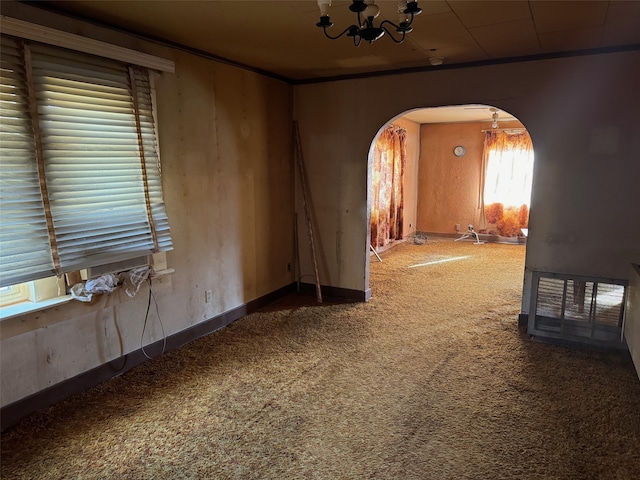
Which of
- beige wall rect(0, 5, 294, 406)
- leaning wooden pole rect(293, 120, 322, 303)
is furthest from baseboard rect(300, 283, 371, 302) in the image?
beige wall rect(0, 5, 294, 406)

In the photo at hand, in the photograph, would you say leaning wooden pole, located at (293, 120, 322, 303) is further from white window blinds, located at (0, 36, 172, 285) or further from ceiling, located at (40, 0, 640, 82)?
white window blinds, located at (0, 36, 172, 285)

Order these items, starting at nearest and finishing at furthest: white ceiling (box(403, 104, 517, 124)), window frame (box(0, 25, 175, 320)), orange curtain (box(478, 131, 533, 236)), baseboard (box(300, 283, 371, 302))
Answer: window frame (box(0, 25, 175, 320)) → baseboard (box(300, 283, 371, 302)) → white ceiling (box(403, 104, 517, 124)) → orange curtain (box(478, 131, 533, 236))

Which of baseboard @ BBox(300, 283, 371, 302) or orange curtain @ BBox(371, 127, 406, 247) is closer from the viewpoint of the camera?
baseboard @ BBox(300, 283, 371, 302)

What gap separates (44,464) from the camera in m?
2.03

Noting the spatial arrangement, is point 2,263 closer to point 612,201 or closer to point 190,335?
point 190,335

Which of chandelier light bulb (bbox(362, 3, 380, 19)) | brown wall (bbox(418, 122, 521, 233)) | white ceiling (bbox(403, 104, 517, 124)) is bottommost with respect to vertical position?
brown wall (bbox(418, 122, 521, 233))

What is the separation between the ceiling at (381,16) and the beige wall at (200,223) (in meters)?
0.26

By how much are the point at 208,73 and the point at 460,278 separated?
375 cm

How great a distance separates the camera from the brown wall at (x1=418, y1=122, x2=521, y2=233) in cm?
795

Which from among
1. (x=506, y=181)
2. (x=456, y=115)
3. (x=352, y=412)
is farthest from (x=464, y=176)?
(x=352, y=412)

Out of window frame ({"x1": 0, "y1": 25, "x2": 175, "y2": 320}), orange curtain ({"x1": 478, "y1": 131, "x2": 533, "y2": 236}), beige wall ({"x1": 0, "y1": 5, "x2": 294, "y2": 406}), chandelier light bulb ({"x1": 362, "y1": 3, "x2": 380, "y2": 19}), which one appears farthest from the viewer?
orange curtain ({"x1": 478, "y1": 131, "x2": 533, "y2": 236})

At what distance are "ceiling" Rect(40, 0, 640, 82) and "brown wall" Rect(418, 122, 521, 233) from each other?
461 cm

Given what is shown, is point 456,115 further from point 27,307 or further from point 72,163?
point 27,307

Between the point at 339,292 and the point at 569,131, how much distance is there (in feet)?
8.55
